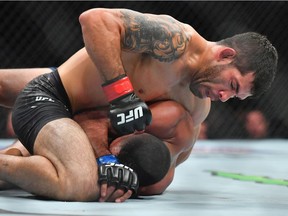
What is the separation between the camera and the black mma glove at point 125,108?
1648mm

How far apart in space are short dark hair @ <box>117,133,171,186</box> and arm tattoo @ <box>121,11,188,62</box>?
0.81ft

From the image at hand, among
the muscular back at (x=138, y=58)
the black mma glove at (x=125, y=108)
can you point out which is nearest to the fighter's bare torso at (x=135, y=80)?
the muscular back at (x=138, y=58)

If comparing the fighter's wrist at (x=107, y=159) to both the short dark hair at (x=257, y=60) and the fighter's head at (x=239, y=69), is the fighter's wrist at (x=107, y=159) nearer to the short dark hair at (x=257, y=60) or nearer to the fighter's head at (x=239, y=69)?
the fighter's head at (x=239, y=69)

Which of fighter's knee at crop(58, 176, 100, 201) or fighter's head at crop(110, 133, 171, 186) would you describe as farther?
fighter's head at crop(110, 133, 171, 186)

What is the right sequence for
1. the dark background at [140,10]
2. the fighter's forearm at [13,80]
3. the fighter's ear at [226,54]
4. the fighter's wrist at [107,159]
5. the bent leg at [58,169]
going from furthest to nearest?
the dark background at [140,10], the fighter's forearm at [13,80], the fighter's ear at [226,54], the fighter's wrist at [107,159], the bent leg at [58,169]

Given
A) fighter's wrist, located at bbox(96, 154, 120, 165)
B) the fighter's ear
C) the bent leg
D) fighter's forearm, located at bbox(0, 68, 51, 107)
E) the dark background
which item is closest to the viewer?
the bent leg

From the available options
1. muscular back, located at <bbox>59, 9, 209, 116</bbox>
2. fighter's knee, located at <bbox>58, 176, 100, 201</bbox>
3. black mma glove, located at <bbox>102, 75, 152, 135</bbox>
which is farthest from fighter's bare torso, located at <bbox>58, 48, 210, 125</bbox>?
fighter's knee, located at <bbox>58, 176, 100, 201</bbox>

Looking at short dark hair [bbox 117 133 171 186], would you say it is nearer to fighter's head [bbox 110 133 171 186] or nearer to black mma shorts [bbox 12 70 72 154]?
fighter's head [bbox 110 133 171 186]

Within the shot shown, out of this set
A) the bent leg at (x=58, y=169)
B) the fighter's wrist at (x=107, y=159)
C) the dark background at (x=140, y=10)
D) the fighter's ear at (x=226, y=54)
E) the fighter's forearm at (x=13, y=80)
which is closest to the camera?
the bent leg at (x=58, y=169)

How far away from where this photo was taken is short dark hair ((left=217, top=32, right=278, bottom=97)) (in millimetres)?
1827

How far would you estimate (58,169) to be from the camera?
1674 mm

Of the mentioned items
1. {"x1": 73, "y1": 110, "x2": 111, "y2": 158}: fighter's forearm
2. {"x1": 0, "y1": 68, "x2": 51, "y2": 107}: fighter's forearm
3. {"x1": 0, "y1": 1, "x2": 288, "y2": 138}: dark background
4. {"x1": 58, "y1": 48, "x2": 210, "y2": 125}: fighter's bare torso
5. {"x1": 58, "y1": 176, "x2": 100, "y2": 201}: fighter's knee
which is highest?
{"x1": 58, "y1": 48, "x2": 210, "y2": 125}: fighter's bare torso

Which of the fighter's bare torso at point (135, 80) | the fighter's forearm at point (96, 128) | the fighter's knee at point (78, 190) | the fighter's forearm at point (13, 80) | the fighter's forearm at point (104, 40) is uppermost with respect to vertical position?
the fighter's forearm at point (104, 40)

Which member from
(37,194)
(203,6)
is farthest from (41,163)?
(203,6)
